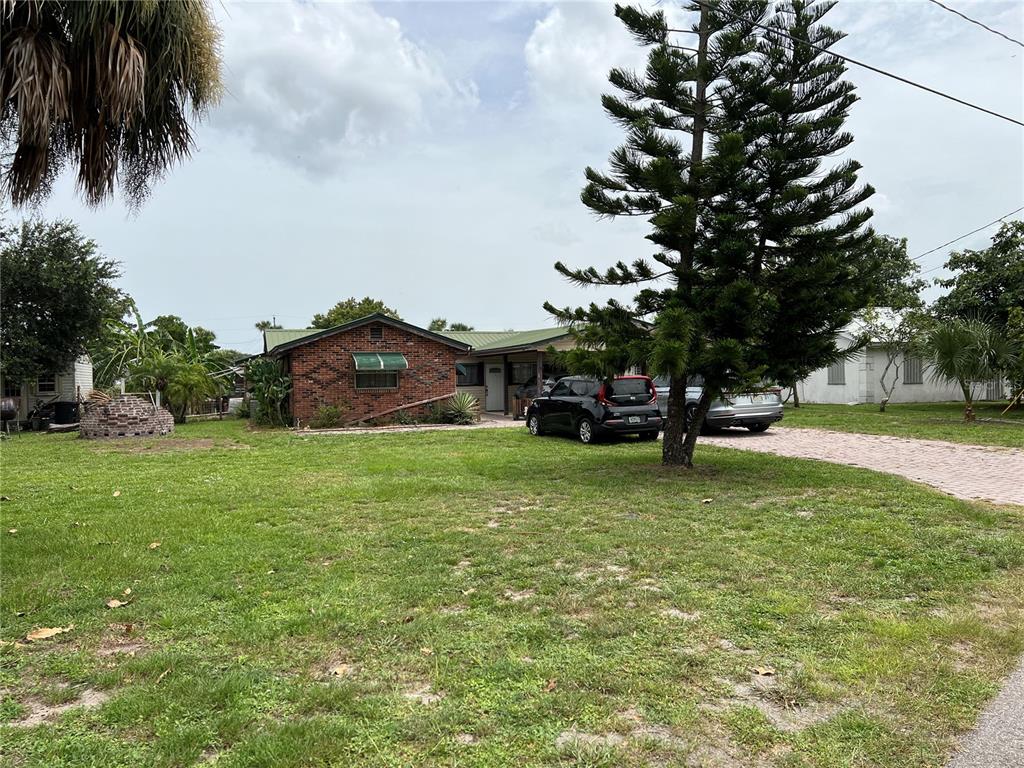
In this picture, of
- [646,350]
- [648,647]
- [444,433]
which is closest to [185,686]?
[648,647]

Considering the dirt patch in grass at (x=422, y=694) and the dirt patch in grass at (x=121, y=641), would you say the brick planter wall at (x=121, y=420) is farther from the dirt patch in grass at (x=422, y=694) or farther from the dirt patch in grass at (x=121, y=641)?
the dirt patch in grass at (x=422, y=694)

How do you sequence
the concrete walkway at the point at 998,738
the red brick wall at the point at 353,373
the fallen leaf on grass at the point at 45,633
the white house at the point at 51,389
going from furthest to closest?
the white house at the point at 51,389, the red brick wall at the point at 353,373, the fallen leaf on grass at the point at 45,633, the concrete walkway at the point at 998,738

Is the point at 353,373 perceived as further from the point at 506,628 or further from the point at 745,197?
the point at 506,628

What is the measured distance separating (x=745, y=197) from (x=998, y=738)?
7.73 metres

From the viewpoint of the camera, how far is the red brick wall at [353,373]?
20359 mm

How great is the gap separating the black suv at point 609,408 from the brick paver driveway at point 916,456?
1669 millimetres

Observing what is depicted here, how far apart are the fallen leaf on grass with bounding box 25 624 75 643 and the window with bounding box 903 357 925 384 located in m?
28.9

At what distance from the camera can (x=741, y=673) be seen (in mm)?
3256

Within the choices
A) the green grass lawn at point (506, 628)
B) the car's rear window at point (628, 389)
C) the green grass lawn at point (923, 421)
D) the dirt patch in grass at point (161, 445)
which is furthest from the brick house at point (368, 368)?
the green grass lawn at point (506, 628)

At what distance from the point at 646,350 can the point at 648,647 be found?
247 inches

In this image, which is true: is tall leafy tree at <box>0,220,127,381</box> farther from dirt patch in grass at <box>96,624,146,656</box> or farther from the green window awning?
dirt patch in grass at <box>96,624,146,656</box>

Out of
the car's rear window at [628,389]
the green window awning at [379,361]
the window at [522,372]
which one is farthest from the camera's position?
the window at [522,372]

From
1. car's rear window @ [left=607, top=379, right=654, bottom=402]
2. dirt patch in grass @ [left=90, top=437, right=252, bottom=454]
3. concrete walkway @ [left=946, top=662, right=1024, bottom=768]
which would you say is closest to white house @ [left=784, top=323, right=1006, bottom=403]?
car's rear window @ [left=607, top=379, right=654, bottom=402]

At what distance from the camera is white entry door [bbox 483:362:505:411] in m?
28.1
